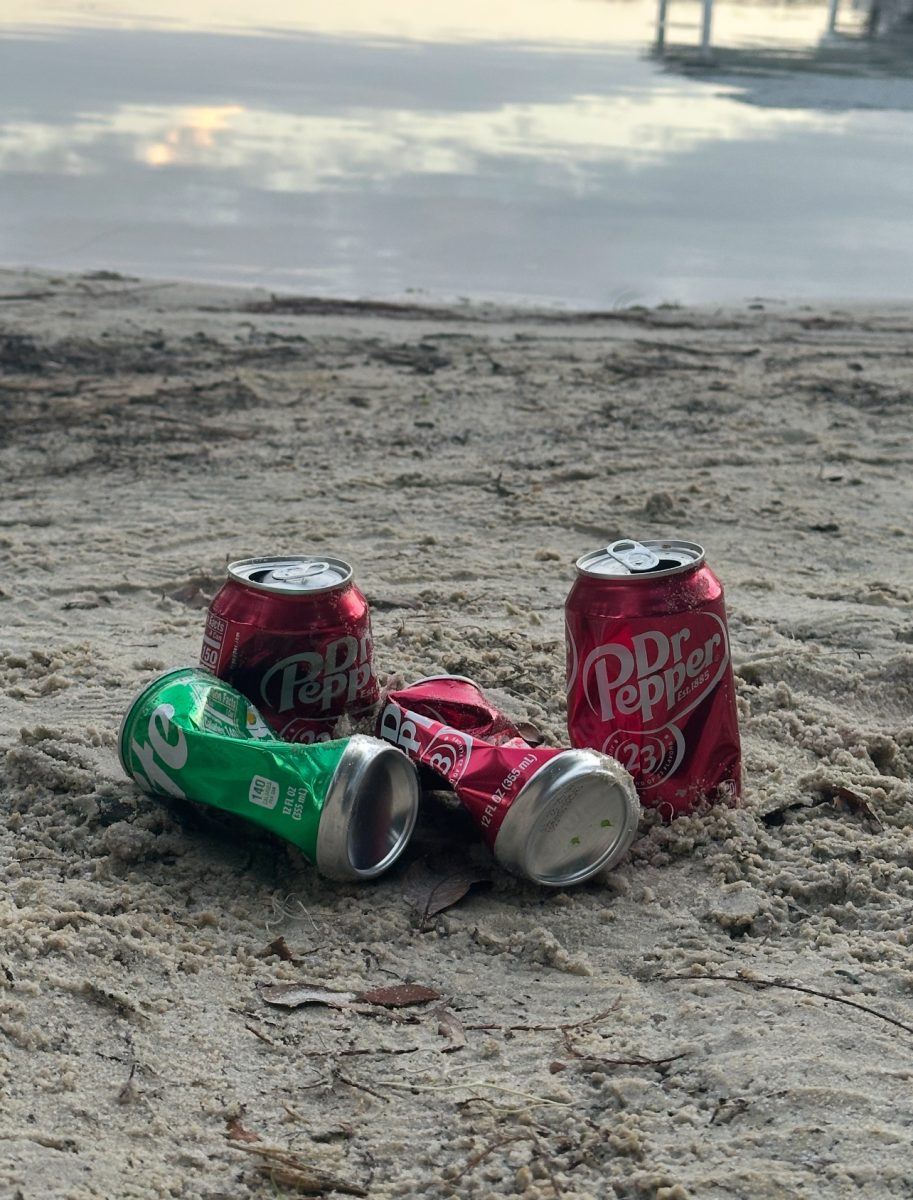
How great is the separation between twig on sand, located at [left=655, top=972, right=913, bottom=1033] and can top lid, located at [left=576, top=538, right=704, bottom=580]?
599 mm

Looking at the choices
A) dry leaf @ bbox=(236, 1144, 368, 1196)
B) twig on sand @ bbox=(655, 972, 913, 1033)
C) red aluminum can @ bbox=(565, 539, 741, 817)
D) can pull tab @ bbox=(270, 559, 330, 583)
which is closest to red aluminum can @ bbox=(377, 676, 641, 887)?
red aluminum can @ bbox=(565, 539, 741, 817)

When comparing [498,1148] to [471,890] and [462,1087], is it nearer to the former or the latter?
[462,1087]

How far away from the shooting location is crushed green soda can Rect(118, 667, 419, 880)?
1908mm

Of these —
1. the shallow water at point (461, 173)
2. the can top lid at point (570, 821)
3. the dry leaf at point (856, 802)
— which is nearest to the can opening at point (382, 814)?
the can top lid at point (570, 821)

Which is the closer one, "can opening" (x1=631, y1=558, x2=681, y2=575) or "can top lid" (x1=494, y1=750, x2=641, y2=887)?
"can top lid" (x1=494, y1=750, x2=641, y2=887)

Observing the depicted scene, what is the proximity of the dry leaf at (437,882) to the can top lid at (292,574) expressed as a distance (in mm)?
481

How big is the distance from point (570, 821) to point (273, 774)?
0.45 meters

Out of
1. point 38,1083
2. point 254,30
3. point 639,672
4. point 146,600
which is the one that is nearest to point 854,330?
point 146,600

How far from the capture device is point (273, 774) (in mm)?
1943

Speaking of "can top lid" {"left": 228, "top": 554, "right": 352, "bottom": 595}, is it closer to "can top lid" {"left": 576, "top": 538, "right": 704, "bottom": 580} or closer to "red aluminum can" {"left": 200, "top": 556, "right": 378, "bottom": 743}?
"red aluminum can" {"left": 200, "top": 556, "right": 378, "bottom": 743}

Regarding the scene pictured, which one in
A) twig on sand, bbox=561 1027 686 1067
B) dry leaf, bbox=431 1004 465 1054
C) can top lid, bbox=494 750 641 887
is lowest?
dry leaf, bbox=431 1004 465 1054

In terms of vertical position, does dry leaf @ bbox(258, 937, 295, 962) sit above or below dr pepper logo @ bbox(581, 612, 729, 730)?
below

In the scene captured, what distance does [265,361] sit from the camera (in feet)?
16.8

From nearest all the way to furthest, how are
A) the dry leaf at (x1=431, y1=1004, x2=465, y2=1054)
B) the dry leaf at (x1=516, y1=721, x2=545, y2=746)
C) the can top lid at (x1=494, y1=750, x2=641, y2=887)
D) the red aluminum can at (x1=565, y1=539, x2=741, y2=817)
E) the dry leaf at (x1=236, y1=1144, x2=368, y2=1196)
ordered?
the dry leaf at (x1=236, y1=1144, x2=368, y2=1196) < the dry leaf at (x1=431, y1=1004, x2=465, y2=1054) < the can top lid at (x1=494, y1=750, x2=641, y2=887) < the red aluminum can at (x1=565, y1=539, x2=741, y2=817) < the dry leaf at (x1=516, y1=721, x2=545, y2=746)
